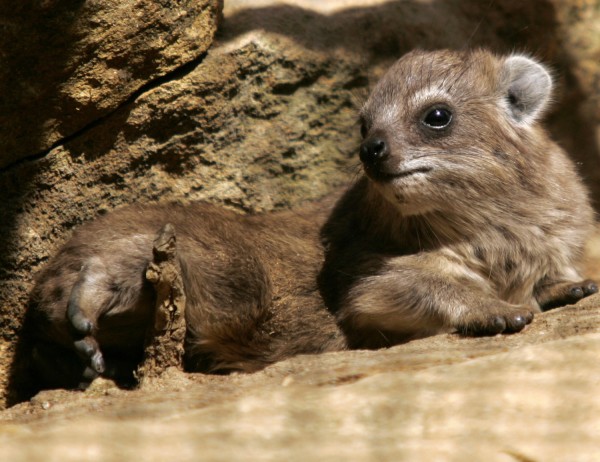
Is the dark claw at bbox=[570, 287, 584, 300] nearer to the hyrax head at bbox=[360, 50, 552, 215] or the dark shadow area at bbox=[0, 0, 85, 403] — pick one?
the hyrax head at bbox=[360, 50, 552, 215]

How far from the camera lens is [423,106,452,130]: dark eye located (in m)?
5.08

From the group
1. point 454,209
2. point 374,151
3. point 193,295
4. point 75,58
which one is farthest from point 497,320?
point 75,58

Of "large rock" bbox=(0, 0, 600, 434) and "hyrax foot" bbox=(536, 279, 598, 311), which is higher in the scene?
"large rock" bbox=(0, 0, 600, 434)

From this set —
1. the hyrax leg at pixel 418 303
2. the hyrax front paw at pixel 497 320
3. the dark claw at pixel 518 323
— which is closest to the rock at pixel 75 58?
the hyrax leg at pixel 418 303

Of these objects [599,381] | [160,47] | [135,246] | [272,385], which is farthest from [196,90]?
[599,381]

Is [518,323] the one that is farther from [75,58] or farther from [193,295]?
[75,58]

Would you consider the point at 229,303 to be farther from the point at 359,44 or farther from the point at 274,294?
the point at 359,44

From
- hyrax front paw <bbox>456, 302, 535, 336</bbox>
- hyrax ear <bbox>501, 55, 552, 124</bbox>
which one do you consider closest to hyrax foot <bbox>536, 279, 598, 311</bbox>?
hyrax front paw <bbox>456, 302, 535, 336</bbox>

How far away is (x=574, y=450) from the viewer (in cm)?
304

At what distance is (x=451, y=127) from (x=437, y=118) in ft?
0.33

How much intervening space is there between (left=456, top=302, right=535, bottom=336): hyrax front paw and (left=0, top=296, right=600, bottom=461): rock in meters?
0.31

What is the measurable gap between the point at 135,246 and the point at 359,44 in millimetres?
2638

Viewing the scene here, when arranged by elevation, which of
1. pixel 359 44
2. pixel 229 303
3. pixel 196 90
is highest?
pixel 359 44

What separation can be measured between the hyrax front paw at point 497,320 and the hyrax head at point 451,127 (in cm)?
74
